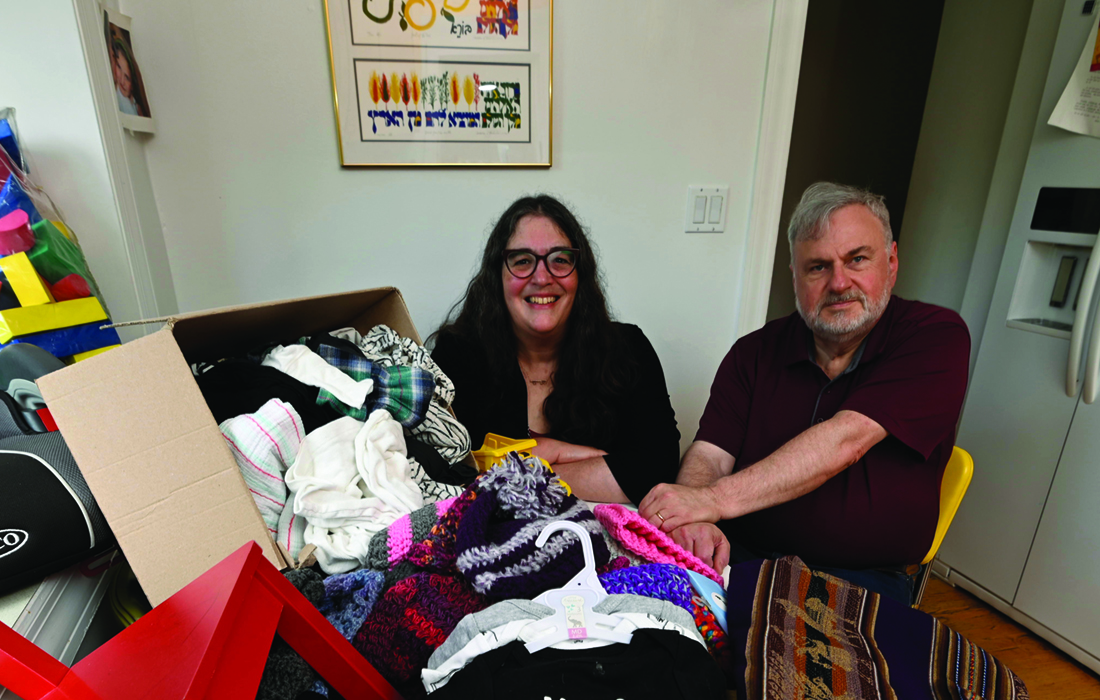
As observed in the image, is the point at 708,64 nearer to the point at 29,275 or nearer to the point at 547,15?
the point at 547,15

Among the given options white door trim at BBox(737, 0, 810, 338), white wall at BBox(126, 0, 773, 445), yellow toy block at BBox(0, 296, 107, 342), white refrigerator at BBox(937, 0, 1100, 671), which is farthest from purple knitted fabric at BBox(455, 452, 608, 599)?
white refrigerator at BBox(937, 0, 1100, 671)

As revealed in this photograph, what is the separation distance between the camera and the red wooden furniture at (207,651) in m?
0.33

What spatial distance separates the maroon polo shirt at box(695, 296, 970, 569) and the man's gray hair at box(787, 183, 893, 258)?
0.73 ft

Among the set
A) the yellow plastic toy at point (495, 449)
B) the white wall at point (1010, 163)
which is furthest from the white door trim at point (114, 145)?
the white wall at point (1010, 163)

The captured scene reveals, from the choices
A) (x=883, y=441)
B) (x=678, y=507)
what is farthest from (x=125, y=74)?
(x=883, y=441)

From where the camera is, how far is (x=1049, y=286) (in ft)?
5.59

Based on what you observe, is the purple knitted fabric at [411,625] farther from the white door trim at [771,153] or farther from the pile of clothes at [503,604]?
the white door trim at [771,153]

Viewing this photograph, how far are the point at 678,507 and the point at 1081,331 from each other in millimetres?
1388

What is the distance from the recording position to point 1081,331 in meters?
1.50

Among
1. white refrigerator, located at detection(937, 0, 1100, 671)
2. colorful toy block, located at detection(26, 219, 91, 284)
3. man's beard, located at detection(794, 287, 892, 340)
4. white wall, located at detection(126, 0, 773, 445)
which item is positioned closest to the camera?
colorful toy block, located at detection(26, 219, 91, 284)

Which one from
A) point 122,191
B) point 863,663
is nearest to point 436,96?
point 122,191

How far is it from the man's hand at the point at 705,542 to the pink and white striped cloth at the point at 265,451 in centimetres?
69

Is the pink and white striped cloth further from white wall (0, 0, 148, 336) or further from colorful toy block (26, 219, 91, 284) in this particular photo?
white wall (0, 0, 148, 336)

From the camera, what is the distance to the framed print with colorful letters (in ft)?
4.91
